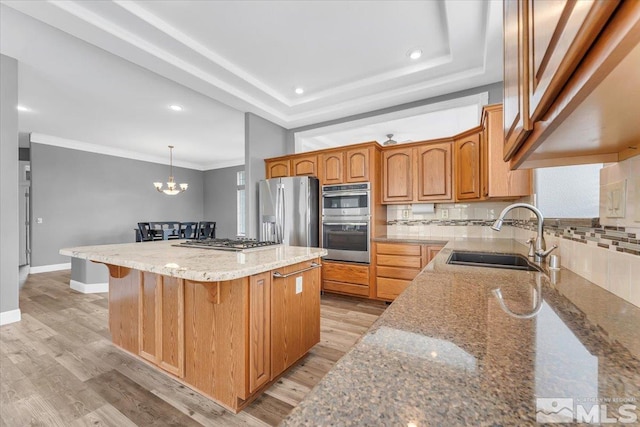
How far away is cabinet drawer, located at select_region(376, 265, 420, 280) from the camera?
3.13m

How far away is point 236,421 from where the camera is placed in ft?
4.82

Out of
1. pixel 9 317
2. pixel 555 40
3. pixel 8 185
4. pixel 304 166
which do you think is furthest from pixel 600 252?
pixel 9 317

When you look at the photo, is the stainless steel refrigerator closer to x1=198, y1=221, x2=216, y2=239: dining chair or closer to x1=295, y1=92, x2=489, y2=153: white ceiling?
x1=295, y1=92, x2=489, y2=153: white ceiling

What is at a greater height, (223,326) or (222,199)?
(222,199)

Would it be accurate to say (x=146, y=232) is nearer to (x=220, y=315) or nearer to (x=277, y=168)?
(x=277, y=168)

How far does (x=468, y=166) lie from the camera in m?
2.96

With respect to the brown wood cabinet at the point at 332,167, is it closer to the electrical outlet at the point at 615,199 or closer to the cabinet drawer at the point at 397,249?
the cabinet drawer at the point at 397,249

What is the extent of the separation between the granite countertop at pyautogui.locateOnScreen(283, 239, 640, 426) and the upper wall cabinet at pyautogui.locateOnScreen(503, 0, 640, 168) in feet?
1.47

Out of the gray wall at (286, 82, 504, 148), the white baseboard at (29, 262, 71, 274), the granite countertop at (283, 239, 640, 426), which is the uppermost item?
the gray wall at (286, 82, 504, 148)

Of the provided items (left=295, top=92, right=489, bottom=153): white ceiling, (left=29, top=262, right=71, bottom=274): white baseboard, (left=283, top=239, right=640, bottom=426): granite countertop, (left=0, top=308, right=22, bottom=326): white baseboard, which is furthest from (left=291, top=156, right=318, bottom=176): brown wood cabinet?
(left=29, top=262, right=71, bottom=274): white baseboard

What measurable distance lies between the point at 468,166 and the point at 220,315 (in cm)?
291

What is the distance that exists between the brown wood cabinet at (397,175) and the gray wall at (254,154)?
1877 mm

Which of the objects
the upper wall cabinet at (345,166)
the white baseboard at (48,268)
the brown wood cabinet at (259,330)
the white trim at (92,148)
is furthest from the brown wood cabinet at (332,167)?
the white baseboard at (48,268)

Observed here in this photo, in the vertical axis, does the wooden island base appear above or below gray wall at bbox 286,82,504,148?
Result: below
